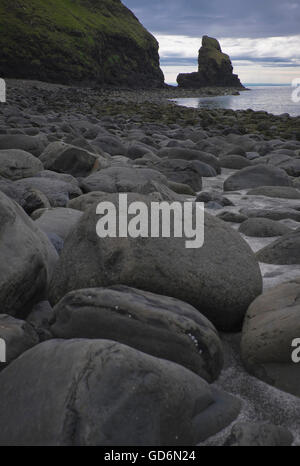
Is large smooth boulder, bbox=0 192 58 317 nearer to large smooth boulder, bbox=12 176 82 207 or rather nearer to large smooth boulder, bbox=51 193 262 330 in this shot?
large smooth boulder, bbox=51 193 262 330

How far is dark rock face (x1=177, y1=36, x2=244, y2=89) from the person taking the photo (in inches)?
3322

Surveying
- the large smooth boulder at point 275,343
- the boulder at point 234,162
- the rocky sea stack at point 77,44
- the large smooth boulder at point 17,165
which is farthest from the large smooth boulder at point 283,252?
the rocky sea stack at point 77,44

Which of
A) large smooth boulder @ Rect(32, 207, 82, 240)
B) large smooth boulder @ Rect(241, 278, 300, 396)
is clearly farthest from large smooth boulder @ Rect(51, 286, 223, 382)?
large smooth boulder @ Rect(32, 207, 82, 240)

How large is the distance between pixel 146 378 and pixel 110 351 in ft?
0.47

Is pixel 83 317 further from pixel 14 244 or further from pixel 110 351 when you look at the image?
pixel 14 244

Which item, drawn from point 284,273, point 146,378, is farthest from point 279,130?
point 146,378

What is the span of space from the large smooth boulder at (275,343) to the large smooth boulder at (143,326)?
0.16 meters

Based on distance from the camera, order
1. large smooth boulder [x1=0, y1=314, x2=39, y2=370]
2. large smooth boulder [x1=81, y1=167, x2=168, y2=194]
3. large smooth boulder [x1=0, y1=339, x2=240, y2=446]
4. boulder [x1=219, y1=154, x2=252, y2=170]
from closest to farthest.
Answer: large smooth boulder [x1=0, y1=339, x2=240, y2=446]
large smooth boulder [x1=0, y1=314, x2=39, y2=370]
large smooth boulder [x1=81, y1=167, x2=168, y2=194]
boulder [x1=219, y1=154, x2=252, y2=170]

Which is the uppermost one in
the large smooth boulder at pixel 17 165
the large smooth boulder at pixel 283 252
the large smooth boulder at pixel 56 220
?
the large smooth boulder at pixel 17 165

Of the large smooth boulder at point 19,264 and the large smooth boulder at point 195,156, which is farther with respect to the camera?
the large smooth boulder at point 195,156

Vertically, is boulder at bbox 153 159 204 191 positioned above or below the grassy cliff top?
below

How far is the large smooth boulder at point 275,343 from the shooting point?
189cm

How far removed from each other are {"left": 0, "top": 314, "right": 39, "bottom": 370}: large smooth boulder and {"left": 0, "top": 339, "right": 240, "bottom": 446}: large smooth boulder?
7.6 inches

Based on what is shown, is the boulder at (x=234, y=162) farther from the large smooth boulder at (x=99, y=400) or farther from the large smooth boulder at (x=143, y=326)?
the large smooth boulder at (x=99, y=400)
